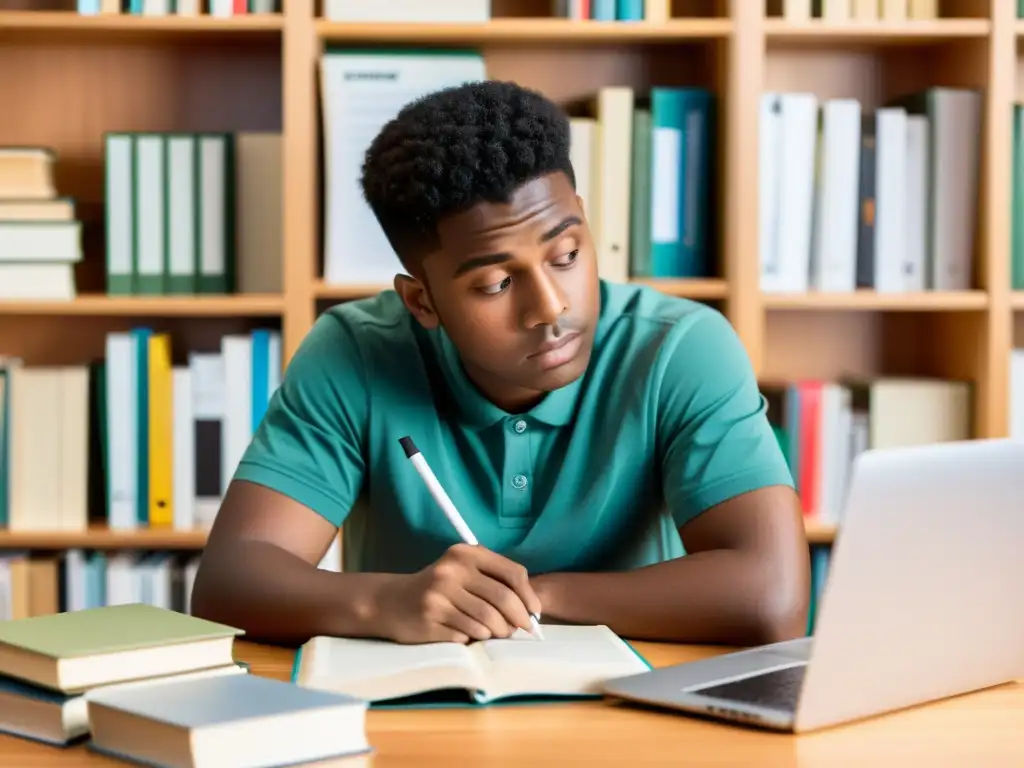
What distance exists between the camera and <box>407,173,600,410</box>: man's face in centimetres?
148

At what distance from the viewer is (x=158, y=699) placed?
2.99 ft

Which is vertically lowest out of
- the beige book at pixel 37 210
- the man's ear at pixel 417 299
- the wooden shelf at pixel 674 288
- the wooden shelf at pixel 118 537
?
the wooden shelf at pixel 118 537

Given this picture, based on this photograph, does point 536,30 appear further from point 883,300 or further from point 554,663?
point 554,663

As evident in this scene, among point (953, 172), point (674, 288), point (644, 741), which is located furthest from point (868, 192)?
point (644, 741)

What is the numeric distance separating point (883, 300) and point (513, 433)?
1173 millimetres

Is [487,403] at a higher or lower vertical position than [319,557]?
higher

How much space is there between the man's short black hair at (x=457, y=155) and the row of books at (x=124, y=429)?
3.42ft

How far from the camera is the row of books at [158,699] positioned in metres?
0.86

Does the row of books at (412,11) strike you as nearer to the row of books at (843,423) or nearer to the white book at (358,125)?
the white book at (358,125)

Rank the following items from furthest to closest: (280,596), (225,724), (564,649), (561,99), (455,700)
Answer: (561,99)
(280,596)
(564,649)
(455,700)
(225,724)

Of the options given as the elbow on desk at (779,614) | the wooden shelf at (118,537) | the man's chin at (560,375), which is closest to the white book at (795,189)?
the wooden shelf at (118,537)

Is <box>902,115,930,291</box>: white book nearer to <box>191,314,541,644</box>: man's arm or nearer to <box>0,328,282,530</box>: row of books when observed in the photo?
<box>0,328,282,530</box>: row of books

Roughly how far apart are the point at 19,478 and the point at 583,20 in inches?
51.3

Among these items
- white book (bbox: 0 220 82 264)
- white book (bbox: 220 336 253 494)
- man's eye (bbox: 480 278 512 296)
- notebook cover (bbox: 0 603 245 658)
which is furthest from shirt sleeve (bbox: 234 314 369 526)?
white book (bbox: 0 220 82 264)
